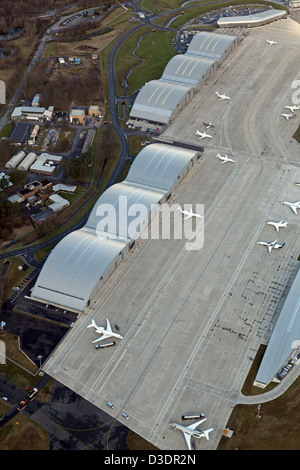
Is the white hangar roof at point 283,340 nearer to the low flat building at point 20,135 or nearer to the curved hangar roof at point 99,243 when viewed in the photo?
the curved hangar roof at point 99,243

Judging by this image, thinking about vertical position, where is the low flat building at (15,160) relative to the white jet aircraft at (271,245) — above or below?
above

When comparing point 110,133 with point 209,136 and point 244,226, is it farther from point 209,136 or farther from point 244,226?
point 244,226

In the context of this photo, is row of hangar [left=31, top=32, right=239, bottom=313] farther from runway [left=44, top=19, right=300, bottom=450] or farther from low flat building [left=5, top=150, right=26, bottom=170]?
low flat building [left=5, top=150, right=26, bottom=170]

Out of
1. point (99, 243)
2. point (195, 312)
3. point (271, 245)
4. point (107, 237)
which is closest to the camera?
point (195, 312)

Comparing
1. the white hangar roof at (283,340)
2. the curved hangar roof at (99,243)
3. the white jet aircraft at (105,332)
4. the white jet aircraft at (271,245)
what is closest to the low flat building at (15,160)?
the curved hangar roof at (99,243)

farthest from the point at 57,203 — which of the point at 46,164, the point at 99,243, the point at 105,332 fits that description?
the point at 105,332

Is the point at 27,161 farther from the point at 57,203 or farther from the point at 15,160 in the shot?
the point at 57,203

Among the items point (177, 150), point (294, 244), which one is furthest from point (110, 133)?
point (294, 244)
